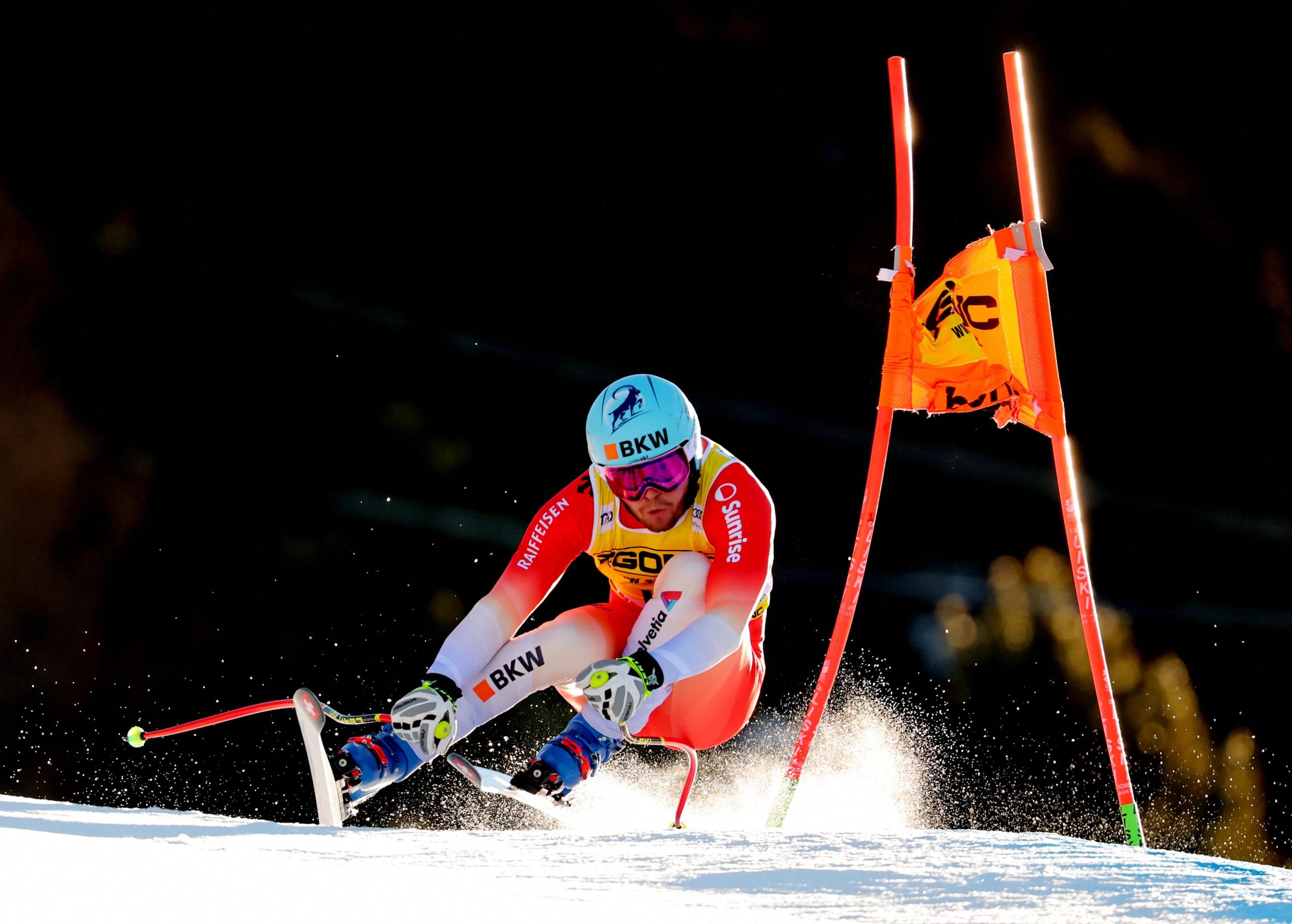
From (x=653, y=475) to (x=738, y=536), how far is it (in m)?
0.38

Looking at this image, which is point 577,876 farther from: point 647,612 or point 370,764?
point 647,612

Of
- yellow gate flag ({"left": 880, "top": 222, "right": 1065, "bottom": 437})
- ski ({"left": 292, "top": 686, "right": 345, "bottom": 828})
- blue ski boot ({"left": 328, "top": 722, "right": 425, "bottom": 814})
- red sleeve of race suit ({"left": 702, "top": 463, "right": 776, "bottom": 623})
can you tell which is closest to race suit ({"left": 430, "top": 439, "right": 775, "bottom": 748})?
red sleeve of race suit ({"left": 702, "top": 463, "right": 776, "bottom": 623})

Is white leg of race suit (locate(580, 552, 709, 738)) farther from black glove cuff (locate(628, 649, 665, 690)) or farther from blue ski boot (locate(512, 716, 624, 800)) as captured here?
black glove cuff (locate(628, 649, 665, 690))

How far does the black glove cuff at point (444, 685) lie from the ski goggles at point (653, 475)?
0.93 m

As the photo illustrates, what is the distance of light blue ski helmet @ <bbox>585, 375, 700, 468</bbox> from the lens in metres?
4.26

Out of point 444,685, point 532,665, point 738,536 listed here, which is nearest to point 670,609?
point 738,536

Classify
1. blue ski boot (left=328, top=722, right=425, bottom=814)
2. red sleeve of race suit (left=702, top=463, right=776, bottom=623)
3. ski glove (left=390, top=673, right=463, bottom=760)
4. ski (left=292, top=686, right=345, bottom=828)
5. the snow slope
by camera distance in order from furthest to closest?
red sleeve of race suit (left=702, top=463, right=776, bottom=623) → ski glove (left=390, top=673, right=463, bottom=760) → blue ski boot (left=328, top=722, right=425, bottom=814) → ski (left=292, top=686, right=345, bottom=828) → the snow slope

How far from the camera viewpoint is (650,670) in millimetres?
3949

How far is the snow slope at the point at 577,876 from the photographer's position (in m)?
2.27

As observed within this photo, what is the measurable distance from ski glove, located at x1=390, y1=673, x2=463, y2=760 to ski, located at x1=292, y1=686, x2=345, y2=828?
0.92 ft

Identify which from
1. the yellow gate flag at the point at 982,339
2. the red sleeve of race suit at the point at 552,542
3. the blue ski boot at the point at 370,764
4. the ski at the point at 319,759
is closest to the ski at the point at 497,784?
the blue ski boot at the point at 370,764

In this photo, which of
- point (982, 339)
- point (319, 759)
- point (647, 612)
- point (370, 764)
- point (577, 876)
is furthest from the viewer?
point (982, 339)

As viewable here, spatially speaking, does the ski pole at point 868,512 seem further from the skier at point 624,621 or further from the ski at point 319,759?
the ski at point 319,759

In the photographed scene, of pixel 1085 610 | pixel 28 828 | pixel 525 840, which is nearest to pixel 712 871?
pixel 525 840
